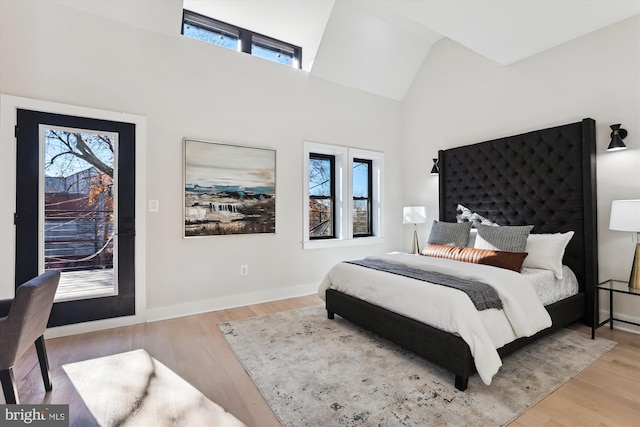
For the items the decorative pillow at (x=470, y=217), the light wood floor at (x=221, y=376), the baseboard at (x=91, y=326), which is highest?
the decorative pillow at (x=470, y=217)

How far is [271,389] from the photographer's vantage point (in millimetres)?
1994

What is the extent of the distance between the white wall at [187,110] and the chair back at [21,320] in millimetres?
1460

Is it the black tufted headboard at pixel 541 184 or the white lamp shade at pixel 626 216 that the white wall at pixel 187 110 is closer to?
the black tufted headboard at pixel 541 184

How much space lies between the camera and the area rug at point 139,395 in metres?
1.70

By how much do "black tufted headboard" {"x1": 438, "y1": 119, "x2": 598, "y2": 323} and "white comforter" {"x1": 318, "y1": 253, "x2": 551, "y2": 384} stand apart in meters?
1.17

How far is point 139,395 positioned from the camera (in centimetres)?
192

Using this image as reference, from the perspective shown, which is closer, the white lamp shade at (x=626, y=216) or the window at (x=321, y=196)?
the white lamp shade at (x=626, y=216)

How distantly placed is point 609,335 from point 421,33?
4317mm

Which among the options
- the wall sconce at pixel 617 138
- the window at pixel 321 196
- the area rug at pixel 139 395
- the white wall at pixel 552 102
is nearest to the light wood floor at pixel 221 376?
the area rug at pixel 139 395

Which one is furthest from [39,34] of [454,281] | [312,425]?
[454,281]

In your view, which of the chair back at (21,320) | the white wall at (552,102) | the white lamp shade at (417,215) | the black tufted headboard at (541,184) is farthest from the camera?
the white lamp shade at (417,215)

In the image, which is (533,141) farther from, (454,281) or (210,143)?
(210,143)

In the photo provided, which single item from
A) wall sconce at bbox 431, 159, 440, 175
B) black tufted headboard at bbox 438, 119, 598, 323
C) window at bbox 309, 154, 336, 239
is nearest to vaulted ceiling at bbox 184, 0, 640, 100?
black tufted headboard at bbox 438, 119, 598, 323

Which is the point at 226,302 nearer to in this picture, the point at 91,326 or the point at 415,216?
the point at 91,326
